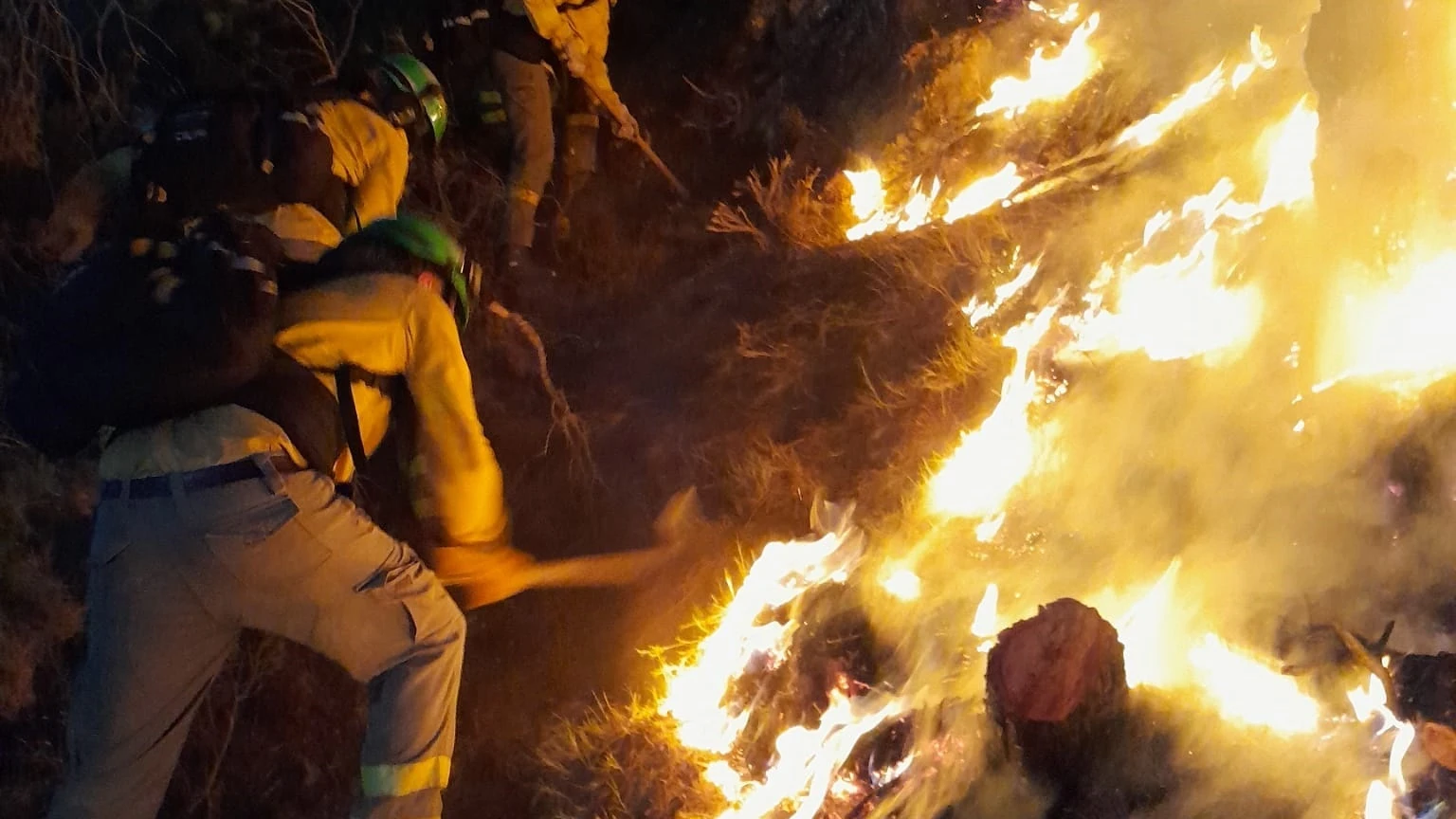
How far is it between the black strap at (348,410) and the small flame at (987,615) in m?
2.23

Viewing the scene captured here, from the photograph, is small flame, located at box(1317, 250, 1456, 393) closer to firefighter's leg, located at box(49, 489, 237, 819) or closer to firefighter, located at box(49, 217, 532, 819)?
firefighter, located at box(49, 217, 532, 819)

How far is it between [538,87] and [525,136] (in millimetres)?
233

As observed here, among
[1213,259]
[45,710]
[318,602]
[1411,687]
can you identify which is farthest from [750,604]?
[45,710]

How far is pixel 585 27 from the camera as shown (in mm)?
4824

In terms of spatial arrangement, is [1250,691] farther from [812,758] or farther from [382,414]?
[382,414]

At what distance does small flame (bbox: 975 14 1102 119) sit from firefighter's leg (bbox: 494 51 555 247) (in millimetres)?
2246

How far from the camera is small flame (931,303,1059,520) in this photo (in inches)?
159

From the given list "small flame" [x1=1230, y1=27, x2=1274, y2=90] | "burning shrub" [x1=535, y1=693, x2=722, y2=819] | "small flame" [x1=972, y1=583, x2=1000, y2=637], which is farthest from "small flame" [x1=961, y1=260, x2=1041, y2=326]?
"burning shrub" [x1=535, y1=693, x2=722, y2=819]

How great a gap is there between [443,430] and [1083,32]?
4.07 m

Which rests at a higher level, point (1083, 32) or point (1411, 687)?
point (1083, 32)

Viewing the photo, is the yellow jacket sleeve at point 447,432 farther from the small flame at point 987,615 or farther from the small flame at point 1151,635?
the small flame at point 1151,635

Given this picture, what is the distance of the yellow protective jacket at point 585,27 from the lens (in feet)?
14.8

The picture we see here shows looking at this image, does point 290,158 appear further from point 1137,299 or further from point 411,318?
point 1137,299

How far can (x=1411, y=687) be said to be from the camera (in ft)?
10.1
